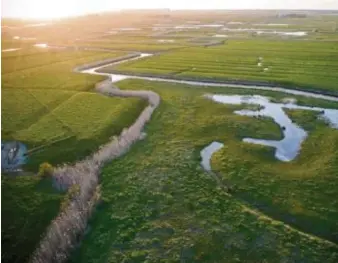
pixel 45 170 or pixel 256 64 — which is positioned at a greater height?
pixel 256 64

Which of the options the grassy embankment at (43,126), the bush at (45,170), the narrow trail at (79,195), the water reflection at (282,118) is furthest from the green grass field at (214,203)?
the bush at (45,170)

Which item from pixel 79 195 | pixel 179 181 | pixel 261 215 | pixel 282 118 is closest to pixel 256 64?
pixel 282 118

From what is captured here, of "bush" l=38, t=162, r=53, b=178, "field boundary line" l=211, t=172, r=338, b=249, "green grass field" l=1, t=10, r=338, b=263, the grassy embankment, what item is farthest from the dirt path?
"field boundary line" l=211, t=172, r=338, b=249

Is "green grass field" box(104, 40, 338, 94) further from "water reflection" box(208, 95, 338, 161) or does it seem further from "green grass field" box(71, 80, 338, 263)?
"green grass field" box(71, 80, 338, 263)

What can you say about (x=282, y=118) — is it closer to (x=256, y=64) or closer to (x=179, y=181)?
(x=179, y=181)

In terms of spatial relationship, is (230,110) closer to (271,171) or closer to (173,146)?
(173,146)

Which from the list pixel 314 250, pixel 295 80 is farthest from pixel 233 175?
pixel 295 80
